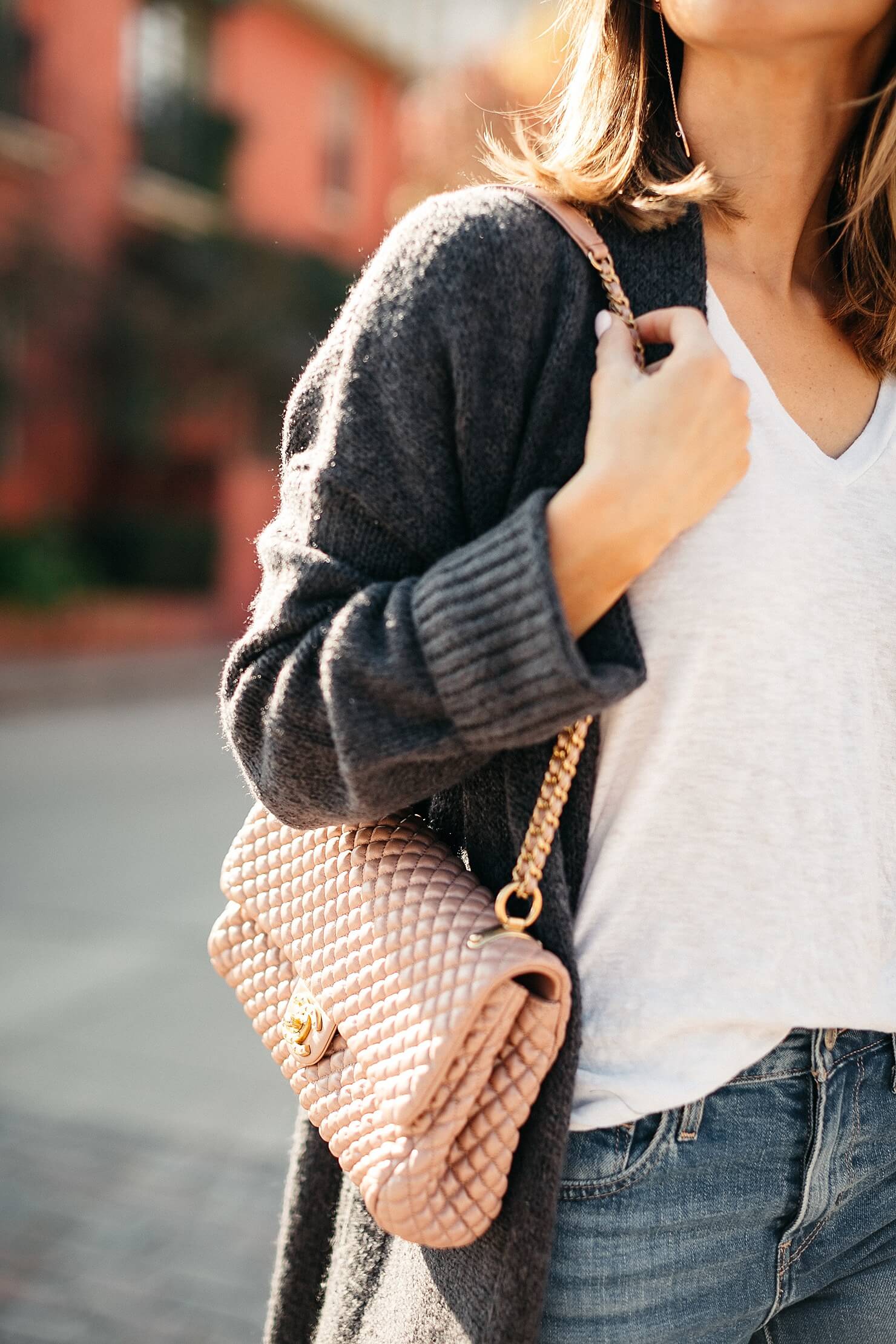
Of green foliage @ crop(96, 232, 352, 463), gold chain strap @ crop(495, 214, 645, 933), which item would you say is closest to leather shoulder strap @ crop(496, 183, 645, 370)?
gold chain strap @ crop(495, 214, 645, 933)

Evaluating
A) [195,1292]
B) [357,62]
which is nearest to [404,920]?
[195,1292]

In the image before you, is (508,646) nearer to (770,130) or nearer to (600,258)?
(600,258)

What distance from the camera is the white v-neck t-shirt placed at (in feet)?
4.22

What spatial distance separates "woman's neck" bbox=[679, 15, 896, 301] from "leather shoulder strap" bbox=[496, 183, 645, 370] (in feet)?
0.73

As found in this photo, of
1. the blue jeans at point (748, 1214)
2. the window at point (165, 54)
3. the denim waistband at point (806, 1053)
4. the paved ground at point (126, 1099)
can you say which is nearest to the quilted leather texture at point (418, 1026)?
the blue jeans at point (748, 1214)

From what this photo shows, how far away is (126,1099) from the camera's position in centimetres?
407

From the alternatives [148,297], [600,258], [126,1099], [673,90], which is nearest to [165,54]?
[148,297]

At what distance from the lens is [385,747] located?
1.19m

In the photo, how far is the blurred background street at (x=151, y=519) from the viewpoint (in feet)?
Result: 11.6

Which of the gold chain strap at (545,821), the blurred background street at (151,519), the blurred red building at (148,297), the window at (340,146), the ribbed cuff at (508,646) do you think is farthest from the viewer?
the window at (340,146)

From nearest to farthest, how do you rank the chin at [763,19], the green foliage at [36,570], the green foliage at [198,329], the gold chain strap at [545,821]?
the gold chain strap at [545,821] → the chin at [763,19] → the green foliage at [36,570] → the green foliage at [198,329]

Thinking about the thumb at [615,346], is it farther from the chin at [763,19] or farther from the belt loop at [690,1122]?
the belt loop at [690,1122]

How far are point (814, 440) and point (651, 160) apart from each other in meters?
0.35

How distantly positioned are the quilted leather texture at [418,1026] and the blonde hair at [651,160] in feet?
2.24
